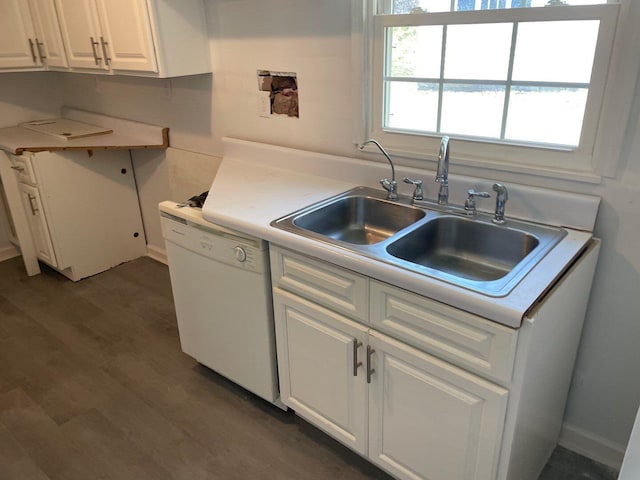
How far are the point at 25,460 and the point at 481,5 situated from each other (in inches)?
91.8

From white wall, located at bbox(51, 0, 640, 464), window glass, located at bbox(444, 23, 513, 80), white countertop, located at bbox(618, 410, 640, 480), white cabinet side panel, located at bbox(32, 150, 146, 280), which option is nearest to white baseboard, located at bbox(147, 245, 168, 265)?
white cabinet side panel, located at bbox(32, 150, 146, 280)

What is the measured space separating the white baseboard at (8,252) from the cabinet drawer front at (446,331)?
3173 millimetres

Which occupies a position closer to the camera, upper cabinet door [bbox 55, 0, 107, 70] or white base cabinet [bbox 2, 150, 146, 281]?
upper cabinet door [bbox 55, 0, 107, 70]

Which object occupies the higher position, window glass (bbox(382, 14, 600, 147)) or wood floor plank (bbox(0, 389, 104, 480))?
window glass (bbox(382, 14, 600, 147))

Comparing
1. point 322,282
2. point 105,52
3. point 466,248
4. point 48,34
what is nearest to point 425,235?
point 466,248

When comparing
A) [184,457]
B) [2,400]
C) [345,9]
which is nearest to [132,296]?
[2,400]

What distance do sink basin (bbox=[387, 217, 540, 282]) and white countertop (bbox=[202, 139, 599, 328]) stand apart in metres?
0.13

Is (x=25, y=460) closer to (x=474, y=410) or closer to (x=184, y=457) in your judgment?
(x=184, y=457)

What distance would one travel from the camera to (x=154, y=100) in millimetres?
2977

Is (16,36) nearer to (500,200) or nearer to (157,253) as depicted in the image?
(157,253)

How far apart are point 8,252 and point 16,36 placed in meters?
1.50

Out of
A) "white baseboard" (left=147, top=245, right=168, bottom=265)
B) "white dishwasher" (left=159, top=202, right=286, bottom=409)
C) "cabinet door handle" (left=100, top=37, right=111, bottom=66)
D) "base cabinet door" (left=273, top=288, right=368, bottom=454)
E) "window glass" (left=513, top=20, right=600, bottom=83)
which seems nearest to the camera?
"window glass" (left=513, top=20, right=600, bottom=83)

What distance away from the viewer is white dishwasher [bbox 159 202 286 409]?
6.01 feet

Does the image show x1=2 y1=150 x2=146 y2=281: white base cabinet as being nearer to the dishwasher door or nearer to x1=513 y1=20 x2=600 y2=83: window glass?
the dishwasher door
